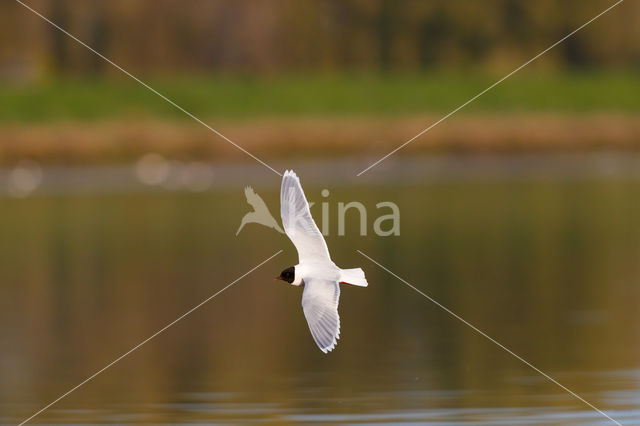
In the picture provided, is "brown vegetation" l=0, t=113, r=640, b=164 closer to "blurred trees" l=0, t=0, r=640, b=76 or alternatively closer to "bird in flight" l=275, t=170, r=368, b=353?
"blurred trees" l=0, t=0, r=640, b=76

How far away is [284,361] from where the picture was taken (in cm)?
1133

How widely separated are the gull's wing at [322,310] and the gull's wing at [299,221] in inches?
6.7

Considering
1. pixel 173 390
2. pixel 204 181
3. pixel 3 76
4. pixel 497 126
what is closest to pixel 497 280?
Answer: pixel 173 390

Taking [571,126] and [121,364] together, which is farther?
[571,126]

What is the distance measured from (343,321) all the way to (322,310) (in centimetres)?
400

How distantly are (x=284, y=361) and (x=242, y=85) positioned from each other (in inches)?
1252

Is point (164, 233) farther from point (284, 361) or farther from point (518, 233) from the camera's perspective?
point (284, 361)

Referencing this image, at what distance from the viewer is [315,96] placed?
42.2 metres

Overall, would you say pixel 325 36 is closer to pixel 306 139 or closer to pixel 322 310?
pixel 306 139

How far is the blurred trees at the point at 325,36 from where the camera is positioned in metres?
43.0
